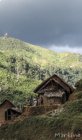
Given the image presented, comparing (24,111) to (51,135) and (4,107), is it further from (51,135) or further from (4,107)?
(4,107)

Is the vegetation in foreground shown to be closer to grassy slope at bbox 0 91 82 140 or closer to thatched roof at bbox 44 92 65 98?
grassy slope at bbox 0 91 82 140

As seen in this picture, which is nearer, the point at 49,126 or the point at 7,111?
the point at 49,126

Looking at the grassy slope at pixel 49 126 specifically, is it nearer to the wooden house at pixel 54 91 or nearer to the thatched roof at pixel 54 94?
the wooden house at pixel 54 91

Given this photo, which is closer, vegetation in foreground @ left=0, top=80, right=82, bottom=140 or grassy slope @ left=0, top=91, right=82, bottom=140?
vegetation in foreground @ left=0, top=80, right=82, bottom=140

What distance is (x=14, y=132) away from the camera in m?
60.2

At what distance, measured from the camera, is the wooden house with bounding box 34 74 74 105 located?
262 ft

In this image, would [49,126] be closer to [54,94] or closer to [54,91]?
A: [54,94]

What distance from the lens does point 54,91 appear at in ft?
267

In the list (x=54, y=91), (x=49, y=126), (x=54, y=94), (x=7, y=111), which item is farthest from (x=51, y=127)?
(x=7, y=111)

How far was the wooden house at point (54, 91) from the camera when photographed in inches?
3150

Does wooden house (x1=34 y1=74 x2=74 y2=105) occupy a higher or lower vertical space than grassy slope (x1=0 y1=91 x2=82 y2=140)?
higher

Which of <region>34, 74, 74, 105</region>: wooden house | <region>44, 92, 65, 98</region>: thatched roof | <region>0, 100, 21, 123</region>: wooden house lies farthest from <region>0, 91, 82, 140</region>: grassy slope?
<region>0, 100, 21, 123</region>: wooden house

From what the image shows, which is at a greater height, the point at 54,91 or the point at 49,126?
the point at 54,91

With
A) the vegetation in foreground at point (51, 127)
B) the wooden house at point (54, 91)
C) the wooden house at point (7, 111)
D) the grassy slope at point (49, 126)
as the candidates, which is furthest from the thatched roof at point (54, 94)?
the grassy slope at point (49, 126)
